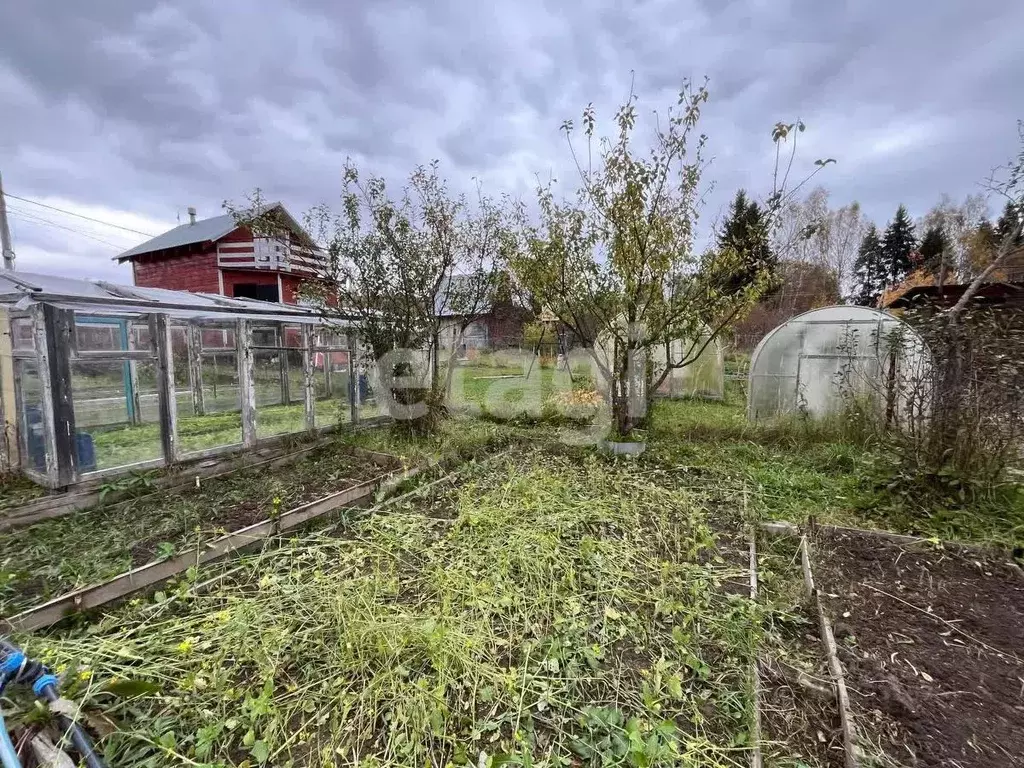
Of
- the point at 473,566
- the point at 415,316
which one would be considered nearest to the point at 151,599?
the point at 473,566

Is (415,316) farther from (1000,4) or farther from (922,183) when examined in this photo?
(922,183)

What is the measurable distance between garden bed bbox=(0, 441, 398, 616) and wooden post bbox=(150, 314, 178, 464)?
2.45ft

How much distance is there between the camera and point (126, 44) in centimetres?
420

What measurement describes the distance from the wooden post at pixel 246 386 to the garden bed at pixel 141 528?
0.80m

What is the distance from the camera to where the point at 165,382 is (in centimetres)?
485

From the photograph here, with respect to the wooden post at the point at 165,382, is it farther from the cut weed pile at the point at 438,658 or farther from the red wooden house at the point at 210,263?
the red wooden house at the point at 210,263

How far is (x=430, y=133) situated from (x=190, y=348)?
191 inches

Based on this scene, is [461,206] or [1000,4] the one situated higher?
[1000,4]

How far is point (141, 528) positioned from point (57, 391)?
195cm

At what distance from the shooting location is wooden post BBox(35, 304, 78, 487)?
4.05 metres

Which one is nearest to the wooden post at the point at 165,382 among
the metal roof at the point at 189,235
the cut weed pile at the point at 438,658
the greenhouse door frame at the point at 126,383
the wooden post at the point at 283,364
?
the greenhouse door frame at the point at 126,383

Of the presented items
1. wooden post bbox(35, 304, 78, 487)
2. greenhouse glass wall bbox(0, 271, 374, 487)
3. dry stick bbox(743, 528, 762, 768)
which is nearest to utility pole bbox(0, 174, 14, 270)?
greenhouse glass wall bbox(0, 271, 374, 487)

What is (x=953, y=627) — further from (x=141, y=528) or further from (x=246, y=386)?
(x=246, y=386)

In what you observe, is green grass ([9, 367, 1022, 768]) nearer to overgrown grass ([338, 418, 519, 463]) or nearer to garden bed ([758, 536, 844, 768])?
garden bed ([758, 536, 844, 768])
